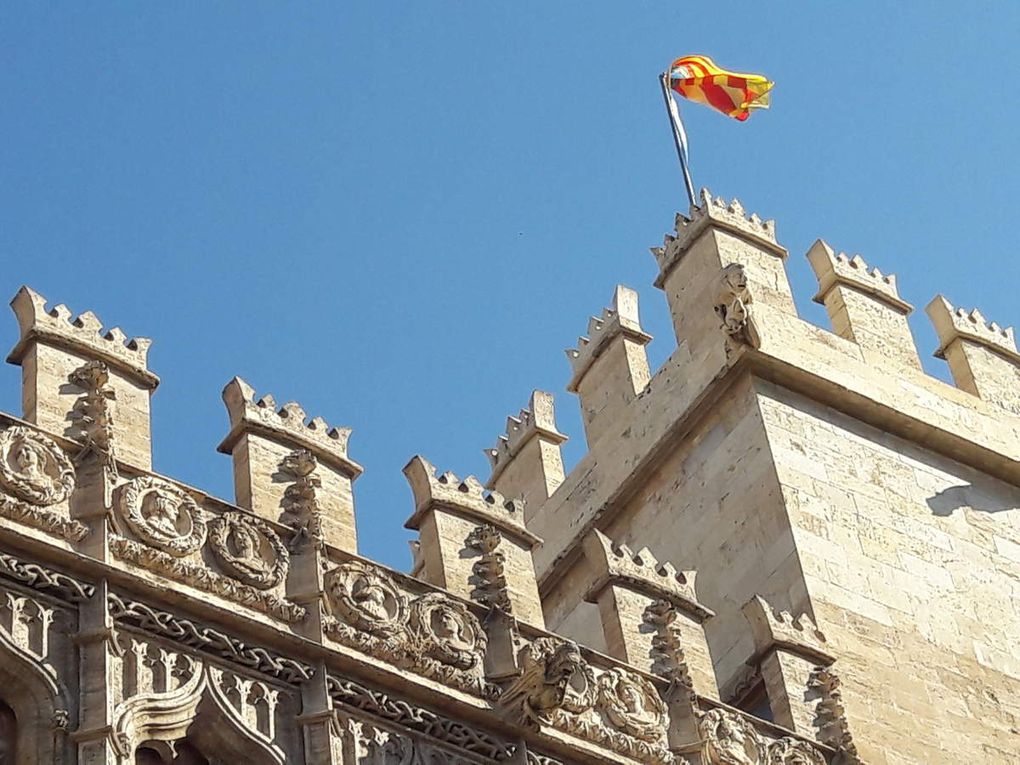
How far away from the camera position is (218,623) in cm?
1686

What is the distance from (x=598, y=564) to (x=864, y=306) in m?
5.82

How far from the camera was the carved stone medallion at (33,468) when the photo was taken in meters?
16.5

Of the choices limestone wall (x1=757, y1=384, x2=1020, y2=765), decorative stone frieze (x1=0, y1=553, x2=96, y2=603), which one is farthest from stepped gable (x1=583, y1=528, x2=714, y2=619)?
decorative stone frieze (x1=0, y1=553, x2=96, y2=603)

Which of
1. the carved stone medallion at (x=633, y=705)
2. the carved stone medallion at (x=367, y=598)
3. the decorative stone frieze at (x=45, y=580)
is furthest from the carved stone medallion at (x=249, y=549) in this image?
the carved stone medallion at (x=633, y=705)

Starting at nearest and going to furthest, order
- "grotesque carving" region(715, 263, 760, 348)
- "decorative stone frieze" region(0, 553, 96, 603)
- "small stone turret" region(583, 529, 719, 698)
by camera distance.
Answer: "decorative stone frieze" region(0, 553, 96, 603) < "small stone turret" region(583, 529, 719, 698) < "grotesque carving" region(715, 263, 760, 348)

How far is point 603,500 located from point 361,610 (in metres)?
6.42

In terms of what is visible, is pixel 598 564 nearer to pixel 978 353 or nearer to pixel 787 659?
pixel 787 659

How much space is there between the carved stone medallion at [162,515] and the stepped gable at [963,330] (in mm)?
10232

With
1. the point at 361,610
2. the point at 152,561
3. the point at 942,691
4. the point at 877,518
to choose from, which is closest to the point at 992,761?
the point at 942,691

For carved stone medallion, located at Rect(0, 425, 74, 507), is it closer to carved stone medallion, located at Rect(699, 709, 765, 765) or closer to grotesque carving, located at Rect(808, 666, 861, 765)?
carved stone medallion, located at Rect(699, 709, 765, 765)

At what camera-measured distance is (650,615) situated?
781 inches

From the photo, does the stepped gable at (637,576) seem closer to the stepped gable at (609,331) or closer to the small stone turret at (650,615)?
the small stone turret at (650,615)

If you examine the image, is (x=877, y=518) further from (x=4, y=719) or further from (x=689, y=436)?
(x=4, y=719)

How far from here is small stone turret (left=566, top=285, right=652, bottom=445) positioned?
80.3 ft
